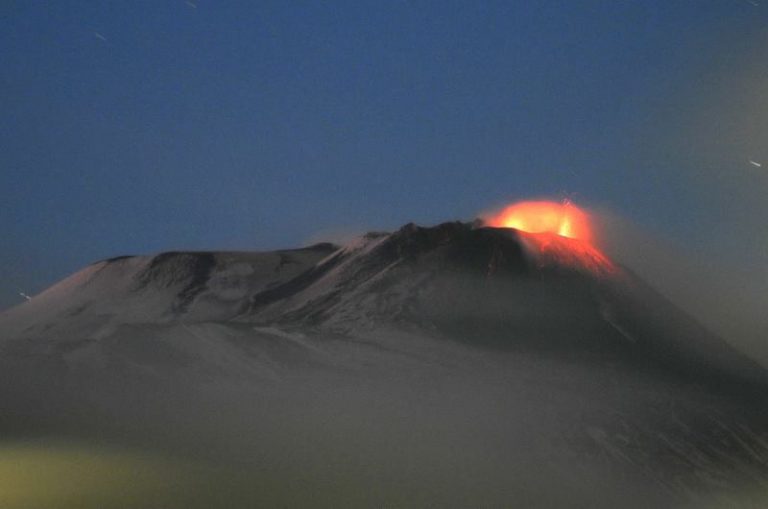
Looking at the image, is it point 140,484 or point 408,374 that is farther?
point 408,374

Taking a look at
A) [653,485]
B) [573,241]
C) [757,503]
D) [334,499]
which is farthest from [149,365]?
[573,241]

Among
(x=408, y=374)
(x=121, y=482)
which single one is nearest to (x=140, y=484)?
(x=121, y=482)

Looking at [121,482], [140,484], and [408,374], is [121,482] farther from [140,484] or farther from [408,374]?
[408,374]

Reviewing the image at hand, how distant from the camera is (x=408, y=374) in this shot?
1951 inches

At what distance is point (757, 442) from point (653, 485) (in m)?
11.8

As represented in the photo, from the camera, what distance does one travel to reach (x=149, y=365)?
4834 centimetres

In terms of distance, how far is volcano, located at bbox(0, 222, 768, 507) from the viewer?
117 ft

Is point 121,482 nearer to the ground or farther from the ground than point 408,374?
nearer to the ground

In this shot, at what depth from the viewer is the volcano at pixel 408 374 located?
3559cm

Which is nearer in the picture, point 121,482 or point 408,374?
point 121,482

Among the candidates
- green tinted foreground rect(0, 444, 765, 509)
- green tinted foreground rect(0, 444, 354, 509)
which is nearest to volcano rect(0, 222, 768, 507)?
green tinted foreground rect(0, 444, 765, 509)

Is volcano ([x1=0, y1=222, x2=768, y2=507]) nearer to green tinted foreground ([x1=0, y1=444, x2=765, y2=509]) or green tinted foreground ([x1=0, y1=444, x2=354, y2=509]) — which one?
green tinted foreground ([x1=0, y1=444, x2=765, y2=509])

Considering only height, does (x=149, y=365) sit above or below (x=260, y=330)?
below

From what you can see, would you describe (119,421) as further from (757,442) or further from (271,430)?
(757,442)
